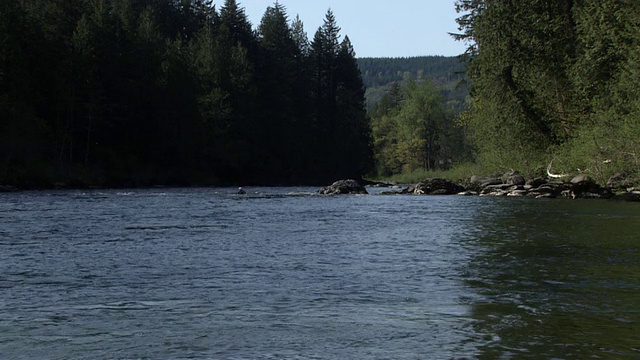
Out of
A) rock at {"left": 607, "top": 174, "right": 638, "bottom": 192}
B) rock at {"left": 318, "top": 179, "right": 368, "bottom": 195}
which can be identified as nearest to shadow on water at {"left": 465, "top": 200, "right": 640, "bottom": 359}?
rock at {"left": 607, "top": 174, "right": 638, "bottom": 192}

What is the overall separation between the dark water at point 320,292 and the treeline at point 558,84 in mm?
17198

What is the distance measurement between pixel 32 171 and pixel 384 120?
3905 inches

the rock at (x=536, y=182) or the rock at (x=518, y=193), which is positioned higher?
the rock at (x=536, y=182)

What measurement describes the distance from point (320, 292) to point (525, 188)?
115ft

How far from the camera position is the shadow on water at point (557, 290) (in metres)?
7.59

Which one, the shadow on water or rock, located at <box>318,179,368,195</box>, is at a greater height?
rock, located at <box>318,179,368,195</box>

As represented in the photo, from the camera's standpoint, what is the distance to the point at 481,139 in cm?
5362

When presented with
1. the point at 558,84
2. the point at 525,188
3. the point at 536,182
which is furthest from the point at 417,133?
the point at 525,188

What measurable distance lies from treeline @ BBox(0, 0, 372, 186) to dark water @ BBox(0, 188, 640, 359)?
41.0 meters

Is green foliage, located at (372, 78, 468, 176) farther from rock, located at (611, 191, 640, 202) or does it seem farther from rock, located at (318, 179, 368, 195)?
rock, located at (611, 191, 640, 202)

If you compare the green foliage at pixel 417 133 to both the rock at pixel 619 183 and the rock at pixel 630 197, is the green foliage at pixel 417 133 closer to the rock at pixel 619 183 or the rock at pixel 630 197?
the rock at pixel 619 183

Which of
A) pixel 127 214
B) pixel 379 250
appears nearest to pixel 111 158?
pixel 127 214

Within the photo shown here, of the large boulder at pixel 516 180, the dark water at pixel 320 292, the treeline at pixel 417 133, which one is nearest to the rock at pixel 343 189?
the large boulder at pixel 516 180

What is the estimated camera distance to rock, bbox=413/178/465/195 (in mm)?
47875
